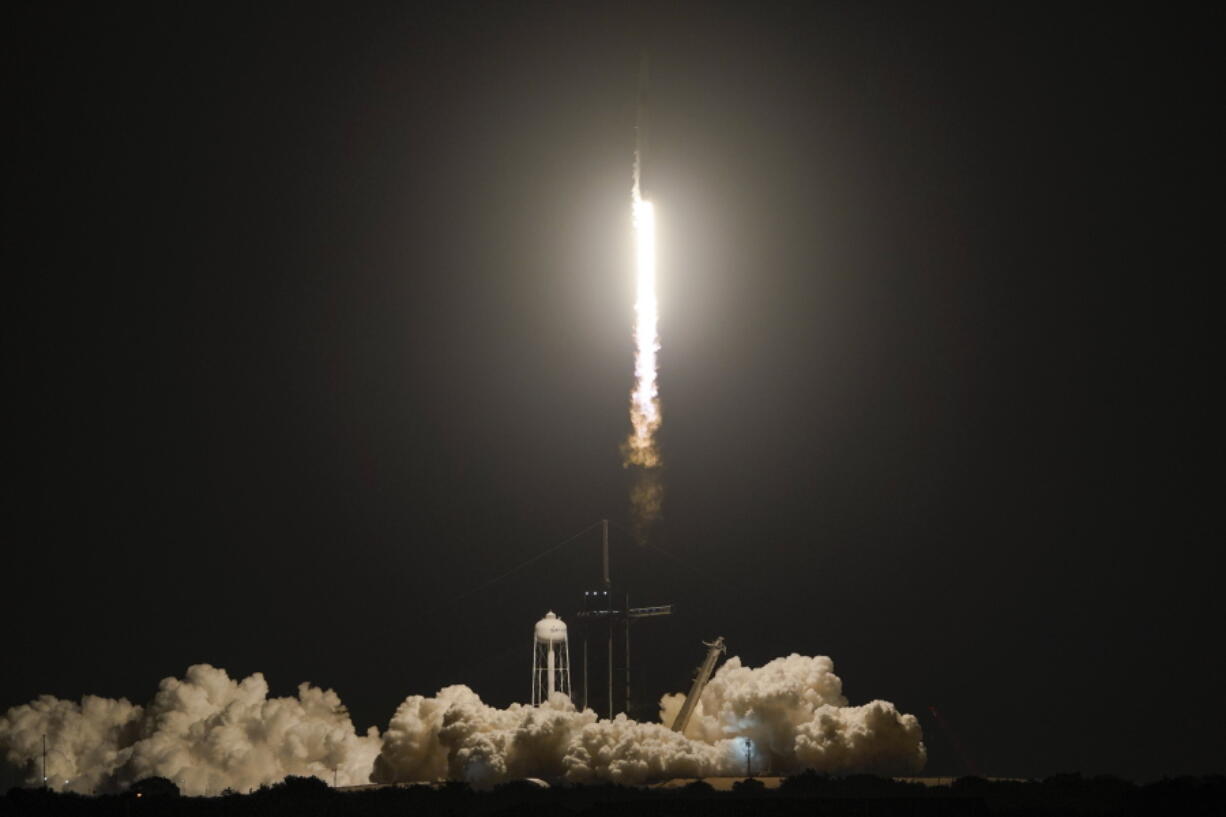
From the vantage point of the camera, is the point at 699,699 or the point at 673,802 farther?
the point at 699,699

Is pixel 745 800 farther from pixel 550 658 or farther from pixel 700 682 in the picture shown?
pixel 550 658

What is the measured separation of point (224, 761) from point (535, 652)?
34.0 ft

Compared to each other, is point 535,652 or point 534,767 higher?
point 535,652

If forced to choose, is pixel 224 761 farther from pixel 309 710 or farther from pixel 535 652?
pixel 535 652

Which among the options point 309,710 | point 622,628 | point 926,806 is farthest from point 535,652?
point 926,806

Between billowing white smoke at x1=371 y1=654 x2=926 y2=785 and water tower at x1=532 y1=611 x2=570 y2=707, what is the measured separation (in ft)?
8.69

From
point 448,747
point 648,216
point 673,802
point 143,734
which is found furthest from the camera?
point 143,734

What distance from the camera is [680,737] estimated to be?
65.6 metres

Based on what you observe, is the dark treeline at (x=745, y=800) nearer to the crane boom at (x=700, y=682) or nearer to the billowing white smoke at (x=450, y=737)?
the billowing white smoke at (x=450, y=737)

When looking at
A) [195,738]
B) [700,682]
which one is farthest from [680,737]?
[195,738]

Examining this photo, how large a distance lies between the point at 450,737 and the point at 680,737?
650 centimetres

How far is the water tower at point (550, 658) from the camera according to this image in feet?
233

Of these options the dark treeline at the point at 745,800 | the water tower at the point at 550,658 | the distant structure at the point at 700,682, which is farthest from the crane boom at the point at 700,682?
the dark treeline at the point at 745,800

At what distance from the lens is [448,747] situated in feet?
220
